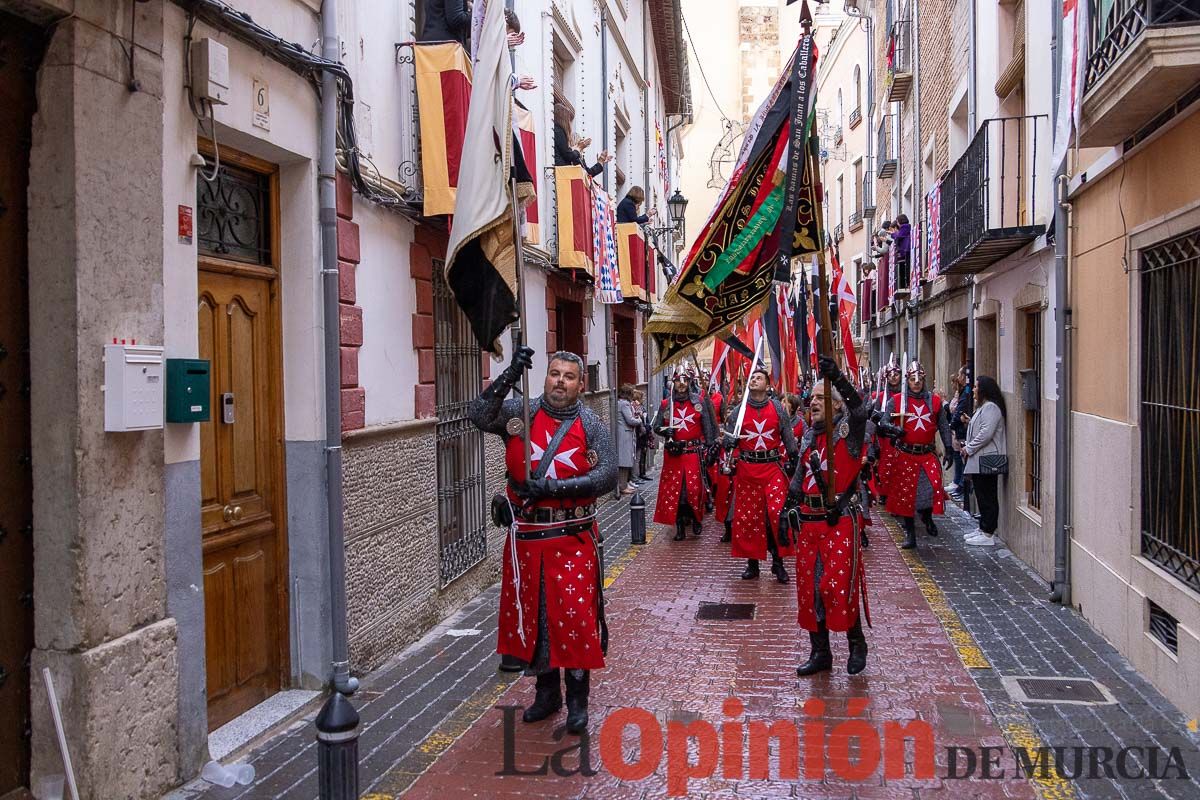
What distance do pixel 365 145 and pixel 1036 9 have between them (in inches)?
252

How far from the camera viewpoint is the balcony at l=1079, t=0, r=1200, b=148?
503 cm

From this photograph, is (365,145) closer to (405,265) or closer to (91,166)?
(405,265)

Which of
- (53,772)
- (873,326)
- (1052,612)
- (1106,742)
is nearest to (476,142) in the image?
(53,772)

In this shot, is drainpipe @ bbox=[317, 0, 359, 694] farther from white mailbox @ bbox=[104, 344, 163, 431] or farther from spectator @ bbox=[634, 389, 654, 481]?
spectator @ bbox=[634, 389, 654, 481]

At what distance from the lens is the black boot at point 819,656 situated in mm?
6137

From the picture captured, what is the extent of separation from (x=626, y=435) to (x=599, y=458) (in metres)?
10.7

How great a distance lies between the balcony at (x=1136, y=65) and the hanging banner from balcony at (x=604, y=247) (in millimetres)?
7232

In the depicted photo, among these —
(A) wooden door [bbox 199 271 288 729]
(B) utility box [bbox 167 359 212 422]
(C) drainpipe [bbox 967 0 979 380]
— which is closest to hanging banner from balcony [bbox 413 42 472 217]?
(A) wooden door [bbox 199 271 288 729]

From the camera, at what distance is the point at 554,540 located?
522 centimetres

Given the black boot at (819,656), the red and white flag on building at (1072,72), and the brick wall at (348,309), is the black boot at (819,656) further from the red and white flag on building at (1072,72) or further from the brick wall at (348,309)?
the red and white flag on building at (1072,72)

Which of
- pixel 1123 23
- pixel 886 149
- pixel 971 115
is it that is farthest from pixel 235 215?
pixel 886 149

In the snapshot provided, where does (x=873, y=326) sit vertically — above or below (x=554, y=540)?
above

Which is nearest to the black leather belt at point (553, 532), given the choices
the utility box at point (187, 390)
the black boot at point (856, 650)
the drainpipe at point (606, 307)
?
the utility box at point (187, 390)

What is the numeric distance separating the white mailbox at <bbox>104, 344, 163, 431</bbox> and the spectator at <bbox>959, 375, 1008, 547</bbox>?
27.8 feet
